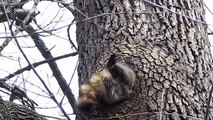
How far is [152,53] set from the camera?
5.54 feet

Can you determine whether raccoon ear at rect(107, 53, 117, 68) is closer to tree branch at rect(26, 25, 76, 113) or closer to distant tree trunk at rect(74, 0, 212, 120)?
distant tree trunk at rect(74, 0, 212, 120)

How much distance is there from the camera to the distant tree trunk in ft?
5.06

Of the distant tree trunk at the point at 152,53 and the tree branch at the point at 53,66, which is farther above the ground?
the tree branch at the point at 53,66

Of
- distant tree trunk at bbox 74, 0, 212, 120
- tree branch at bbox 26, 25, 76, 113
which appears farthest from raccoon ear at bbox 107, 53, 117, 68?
tree branch at bbox 26, 25, 76, 113

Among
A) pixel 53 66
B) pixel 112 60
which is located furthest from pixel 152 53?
pixel 53 66

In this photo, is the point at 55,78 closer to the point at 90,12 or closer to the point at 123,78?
the point at 90,12

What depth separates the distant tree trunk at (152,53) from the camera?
1543 millimetres

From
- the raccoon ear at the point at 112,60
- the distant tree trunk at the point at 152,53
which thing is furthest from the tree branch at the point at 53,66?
the raccoon ear at the point at 112,60

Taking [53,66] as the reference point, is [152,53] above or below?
below

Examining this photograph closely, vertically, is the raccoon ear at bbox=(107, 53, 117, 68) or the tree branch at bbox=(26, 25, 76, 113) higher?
the tree branch at bbox=(26, 25, 76, 113)

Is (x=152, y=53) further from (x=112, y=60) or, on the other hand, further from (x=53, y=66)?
A: (x=53, y=66)

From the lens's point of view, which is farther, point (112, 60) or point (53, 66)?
point (53, 66)

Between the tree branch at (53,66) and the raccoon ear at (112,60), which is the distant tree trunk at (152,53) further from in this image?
the tree branch at (53,66)

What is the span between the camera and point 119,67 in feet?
5.17
